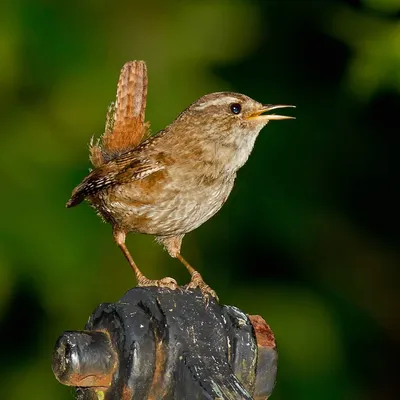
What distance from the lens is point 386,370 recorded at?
5500mm

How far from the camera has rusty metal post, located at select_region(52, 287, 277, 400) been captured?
2.06 m

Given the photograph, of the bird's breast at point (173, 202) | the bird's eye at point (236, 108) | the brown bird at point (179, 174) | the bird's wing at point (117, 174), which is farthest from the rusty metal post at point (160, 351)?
the bird's eye at point (236, 108)


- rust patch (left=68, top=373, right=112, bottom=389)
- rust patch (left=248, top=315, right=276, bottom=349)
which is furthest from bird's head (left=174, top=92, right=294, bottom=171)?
rust patch (left=68, top=373, right=112, bottom=389)

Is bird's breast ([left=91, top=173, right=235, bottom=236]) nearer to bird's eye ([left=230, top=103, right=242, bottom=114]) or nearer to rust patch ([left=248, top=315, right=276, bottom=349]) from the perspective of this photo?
bird's eye ([left=230, top=103, right=242, bottom=114])

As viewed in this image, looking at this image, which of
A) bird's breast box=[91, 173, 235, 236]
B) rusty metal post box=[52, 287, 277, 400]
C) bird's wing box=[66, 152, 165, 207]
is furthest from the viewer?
bird's wing box=[66, 152, 165, 207]

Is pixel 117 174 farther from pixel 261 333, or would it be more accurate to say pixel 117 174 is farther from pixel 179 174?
pixel 261 333

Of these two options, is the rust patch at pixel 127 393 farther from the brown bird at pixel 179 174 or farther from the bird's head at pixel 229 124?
the bird's head at pixel 229 124

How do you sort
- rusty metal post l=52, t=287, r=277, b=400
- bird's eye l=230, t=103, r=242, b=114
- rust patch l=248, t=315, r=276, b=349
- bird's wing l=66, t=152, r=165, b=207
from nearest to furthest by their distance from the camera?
1. rusty metal post l=52, t=287, r=277, b=400
2. rust patch l=248, t=315, r=276, b=349
3. bird's wing l=66, t=152, r=165, b=207
4. bird's eye l=230, t=103, r=242, b=114

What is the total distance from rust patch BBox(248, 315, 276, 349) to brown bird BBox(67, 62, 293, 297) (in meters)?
1.13

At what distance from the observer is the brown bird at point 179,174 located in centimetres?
363

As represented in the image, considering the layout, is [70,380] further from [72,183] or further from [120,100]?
[72,183]

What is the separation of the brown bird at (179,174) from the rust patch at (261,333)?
44.5 inches

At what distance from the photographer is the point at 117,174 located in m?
3.83

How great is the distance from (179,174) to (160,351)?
5.23 ft
